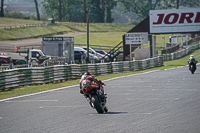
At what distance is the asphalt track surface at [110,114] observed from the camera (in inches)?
397

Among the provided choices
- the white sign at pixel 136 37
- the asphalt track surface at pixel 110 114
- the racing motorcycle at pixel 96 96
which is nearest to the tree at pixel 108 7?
the white sign at pixel 136 37

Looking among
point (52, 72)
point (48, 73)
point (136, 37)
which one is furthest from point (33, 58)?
point (48, 73)

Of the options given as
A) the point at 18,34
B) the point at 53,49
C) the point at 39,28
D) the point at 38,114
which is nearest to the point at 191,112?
the point at 38,114

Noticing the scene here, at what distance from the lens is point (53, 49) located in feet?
135

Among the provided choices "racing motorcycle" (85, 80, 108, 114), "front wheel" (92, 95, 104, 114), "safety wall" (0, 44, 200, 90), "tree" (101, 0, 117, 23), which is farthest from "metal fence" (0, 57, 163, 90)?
"tree" (101, 0, 117, 23)

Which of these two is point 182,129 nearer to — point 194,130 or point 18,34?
point 194,130

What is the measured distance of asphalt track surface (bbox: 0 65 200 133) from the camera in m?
10.1

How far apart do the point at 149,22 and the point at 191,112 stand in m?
37.6

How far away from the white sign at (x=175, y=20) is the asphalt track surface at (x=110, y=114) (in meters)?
30.9

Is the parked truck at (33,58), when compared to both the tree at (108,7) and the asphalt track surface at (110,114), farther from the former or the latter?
the tree at (108,7)

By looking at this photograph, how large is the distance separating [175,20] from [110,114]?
122 feet

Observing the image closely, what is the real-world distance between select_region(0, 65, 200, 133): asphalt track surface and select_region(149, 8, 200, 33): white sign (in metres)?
30.9

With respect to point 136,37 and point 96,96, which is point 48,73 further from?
point 136,37

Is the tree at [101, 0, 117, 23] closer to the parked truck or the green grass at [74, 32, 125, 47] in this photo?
A: the green grass at [74, 32, 125, 47]
